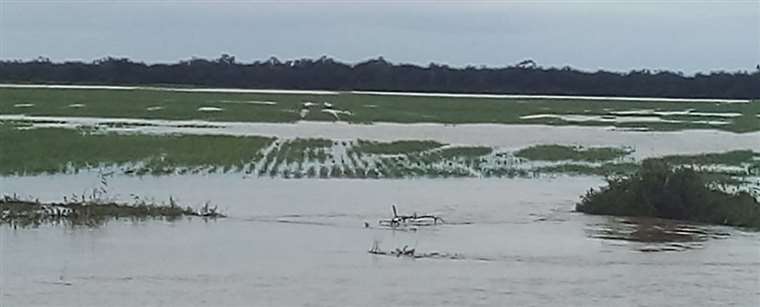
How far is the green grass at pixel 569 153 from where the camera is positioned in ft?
103

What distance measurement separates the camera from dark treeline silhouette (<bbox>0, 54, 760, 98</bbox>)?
335 ft

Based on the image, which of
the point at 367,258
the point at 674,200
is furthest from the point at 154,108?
the point at 367,258

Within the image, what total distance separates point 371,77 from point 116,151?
256ft

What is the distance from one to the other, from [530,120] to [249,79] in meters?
56.7

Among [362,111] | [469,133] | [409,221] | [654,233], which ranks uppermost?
[362,111]

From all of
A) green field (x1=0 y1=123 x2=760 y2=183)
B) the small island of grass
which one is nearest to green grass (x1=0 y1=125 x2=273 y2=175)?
green field (x1=0 y1=123 x2=760 y2=183)

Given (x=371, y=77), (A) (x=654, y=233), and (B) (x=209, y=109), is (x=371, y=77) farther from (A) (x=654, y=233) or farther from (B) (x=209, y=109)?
(A) (x=654, y=233)

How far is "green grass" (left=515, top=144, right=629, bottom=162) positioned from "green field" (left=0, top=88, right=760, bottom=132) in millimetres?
13639

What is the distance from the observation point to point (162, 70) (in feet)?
351

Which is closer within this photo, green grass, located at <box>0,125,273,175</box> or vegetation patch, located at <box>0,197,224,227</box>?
vegetation patch, located at <box>0,197,224,227</box>

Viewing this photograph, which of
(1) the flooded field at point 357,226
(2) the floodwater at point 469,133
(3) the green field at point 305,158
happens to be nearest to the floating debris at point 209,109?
(2) the floodwater at point 469,133

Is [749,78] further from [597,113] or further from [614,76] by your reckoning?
[597,113]

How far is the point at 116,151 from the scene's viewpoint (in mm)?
30047

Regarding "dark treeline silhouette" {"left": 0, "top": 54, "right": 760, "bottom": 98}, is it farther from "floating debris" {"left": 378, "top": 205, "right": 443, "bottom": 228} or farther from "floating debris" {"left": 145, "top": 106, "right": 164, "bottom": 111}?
"floating debris" {"left": 378, "top": 205, "right": 443, "bottom": 228}
